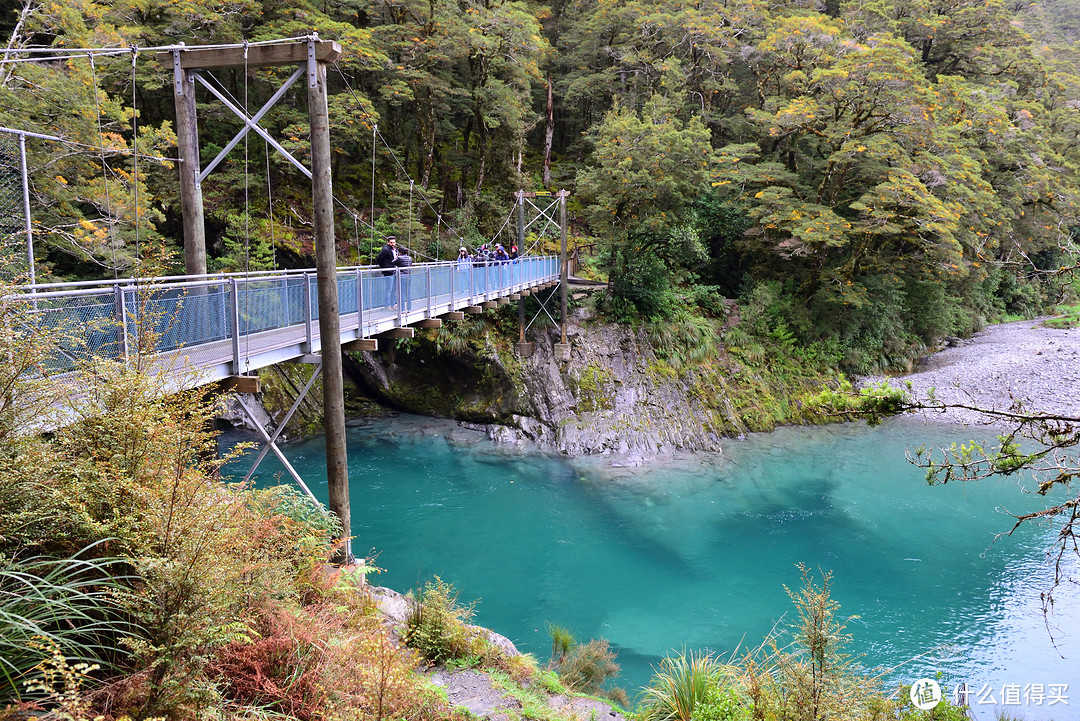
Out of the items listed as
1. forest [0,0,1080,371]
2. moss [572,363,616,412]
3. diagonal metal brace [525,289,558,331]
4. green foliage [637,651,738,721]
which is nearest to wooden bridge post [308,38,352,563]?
green foliage [637,651,738,721]

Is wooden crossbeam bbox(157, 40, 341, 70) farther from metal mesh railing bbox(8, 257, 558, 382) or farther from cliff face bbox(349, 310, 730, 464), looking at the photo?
cliff face bbox(349, 310, 730, 464)

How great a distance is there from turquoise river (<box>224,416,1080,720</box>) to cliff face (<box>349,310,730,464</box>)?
69cm

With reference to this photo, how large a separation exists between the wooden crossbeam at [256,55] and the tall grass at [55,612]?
15.3ft

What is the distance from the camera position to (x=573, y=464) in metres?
12.3

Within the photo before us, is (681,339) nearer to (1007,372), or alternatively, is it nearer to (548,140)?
(1007,372)

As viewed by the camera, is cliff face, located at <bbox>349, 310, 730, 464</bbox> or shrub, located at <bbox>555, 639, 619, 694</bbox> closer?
shrub, located at <bbox>555, 639, 619, 694</bbox>

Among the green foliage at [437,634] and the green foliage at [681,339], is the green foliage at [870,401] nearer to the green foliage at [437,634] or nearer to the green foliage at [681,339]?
the green foliage at [437,634]

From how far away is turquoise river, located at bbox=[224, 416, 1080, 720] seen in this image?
6789mm

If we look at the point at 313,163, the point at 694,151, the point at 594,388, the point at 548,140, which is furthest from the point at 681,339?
the point at 313,163

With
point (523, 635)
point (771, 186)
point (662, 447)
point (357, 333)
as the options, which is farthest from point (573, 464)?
point (771, 186)

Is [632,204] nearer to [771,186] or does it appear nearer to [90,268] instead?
[771,186]

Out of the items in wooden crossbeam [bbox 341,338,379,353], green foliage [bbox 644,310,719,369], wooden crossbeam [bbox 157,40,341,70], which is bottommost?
green foliage [bbox 644,310,719,369]

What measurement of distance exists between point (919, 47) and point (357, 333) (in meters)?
23.3

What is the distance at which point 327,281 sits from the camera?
5641 mm
